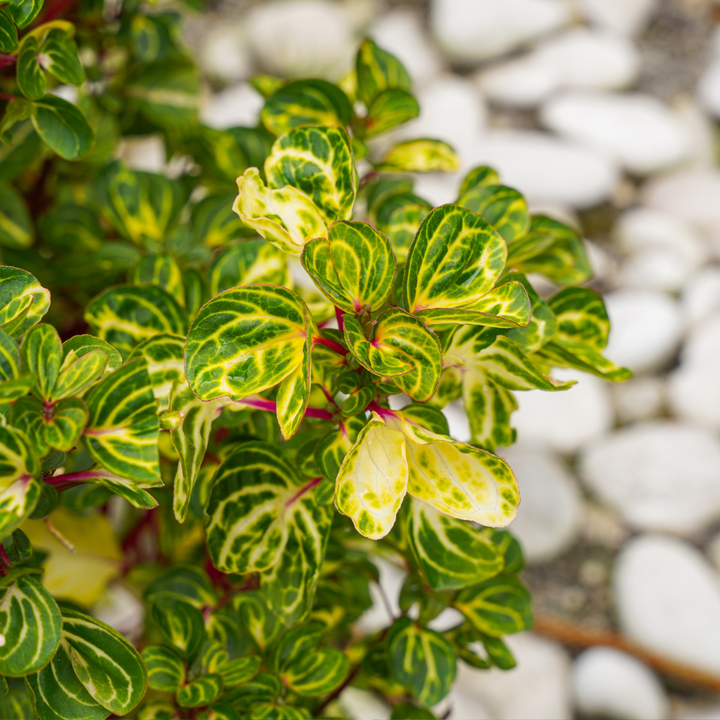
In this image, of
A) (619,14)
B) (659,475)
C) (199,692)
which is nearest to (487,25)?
(619,14)

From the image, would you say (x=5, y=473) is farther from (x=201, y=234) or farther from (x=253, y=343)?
(x=201, y=234)

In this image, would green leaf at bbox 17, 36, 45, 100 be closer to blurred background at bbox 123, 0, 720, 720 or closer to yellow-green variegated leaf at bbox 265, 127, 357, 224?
yellow-green variegated leaf at bbox 265, 127, 357, 224

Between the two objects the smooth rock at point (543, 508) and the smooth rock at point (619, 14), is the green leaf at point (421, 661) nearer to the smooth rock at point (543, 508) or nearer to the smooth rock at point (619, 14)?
the smooth rock at point (543, 508)

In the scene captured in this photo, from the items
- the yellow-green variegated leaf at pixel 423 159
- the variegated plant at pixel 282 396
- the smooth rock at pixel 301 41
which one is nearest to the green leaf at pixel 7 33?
the variegated plant at pixel 282 396

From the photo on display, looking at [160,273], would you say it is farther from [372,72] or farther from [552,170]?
[552,170]

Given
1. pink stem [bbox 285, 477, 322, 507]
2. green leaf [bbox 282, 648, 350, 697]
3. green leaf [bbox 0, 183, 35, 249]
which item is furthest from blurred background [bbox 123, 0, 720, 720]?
pink stem [bbox 285, 477, 322, 507]
